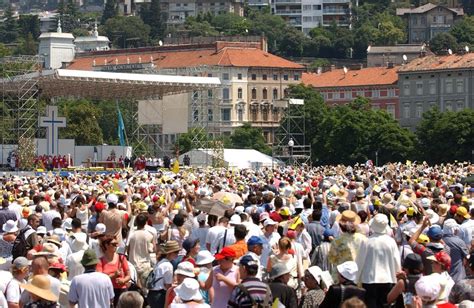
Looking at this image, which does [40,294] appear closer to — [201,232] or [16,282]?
[16,282]

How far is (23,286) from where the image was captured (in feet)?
47.0

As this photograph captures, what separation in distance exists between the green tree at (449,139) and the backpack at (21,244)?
3366 inches

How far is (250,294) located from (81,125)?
105m

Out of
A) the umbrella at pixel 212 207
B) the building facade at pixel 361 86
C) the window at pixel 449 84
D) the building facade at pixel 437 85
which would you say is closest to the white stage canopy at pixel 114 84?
the umbrella at pixel 212 207

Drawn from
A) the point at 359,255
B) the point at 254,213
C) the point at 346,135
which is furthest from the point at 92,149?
the point at 359,255

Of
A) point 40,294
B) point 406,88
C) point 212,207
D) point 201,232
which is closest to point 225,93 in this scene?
point 406,88

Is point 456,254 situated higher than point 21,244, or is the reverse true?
point 21,244

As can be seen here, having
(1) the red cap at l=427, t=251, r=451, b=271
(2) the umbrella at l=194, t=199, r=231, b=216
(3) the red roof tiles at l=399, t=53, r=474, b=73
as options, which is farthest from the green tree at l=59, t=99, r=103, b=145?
(1) the red cap at l=427, t=251, r=451, b=271

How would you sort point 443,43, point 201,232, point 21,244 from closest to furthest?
point 21,244 → point 201,232 → point 443,43

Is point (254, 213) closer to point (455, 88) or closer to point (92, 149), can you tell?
point (92, 149)

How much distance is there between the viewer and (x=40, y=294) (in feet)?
46.0

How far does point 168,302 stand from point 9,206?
429 inches

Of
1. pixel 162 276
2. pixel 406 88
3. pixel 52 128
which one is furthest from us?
pixel 406 88

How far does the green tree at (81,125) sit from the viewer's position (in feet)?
380
